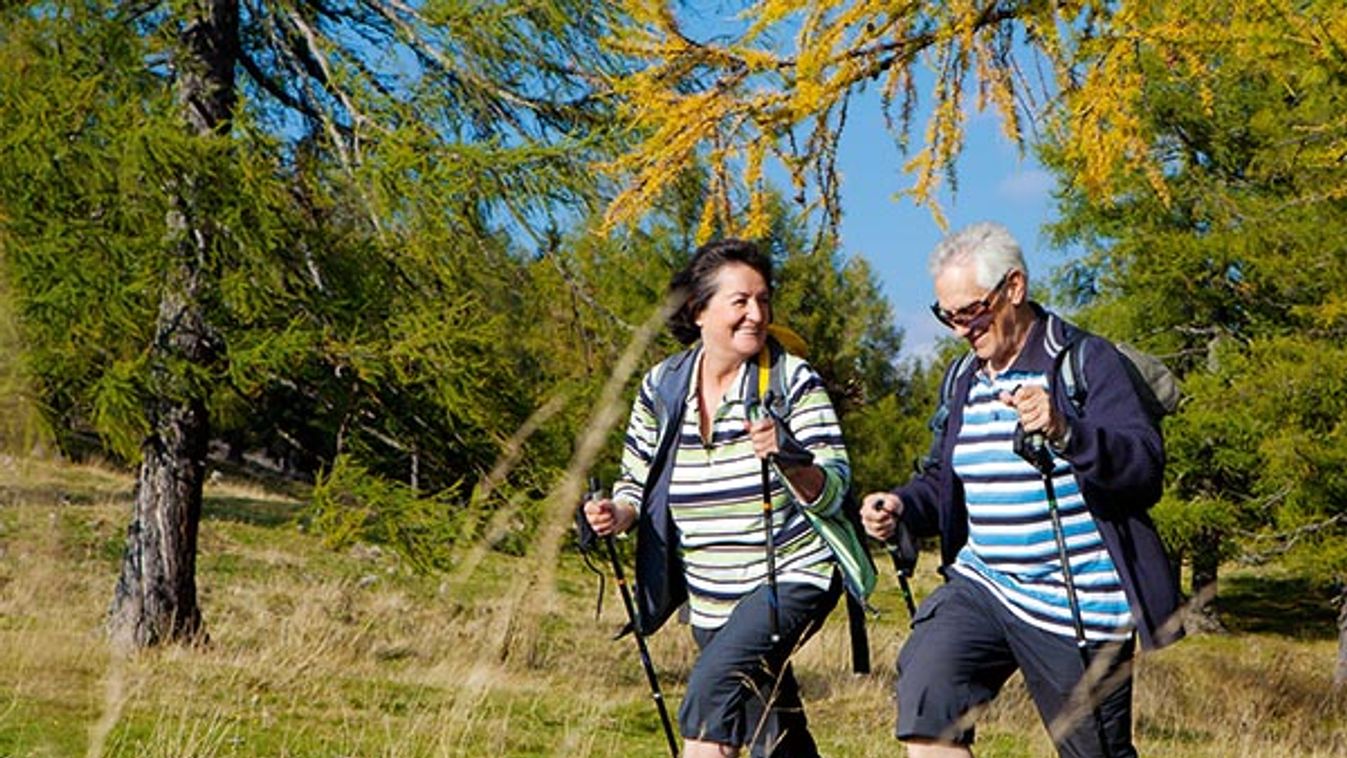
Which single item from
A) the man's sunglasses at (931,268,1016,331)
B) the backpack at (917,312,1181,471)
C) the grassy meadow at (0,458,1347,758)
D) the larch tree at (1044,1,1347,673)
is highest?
the larch tree at (1044,1,1347,673)

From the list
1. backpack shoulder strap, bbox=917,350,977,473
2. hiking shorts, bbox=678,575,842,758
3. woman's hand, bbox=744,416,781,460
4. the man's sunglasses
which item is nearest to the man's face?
the man's sunglasses

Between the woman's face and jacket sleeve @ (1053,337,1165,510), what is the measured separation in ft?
2.95

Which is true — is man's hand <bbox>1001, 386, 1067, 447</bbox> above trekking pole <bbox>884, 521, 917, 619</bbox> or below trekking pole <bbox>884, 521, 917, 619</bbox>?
above

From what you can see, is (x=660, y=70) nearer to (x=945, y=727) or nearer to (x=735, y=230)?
(x=735, y=230)

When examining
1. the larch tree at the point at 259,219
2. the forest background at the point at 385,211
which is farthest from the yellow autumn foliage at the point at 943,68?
the larch tree at the point at 259,219

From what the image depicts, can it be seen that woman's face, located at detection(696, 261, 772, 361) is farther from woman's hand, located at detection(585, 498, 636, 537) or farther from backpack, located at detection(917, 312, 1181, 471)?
backpack, located at detection(917, 312, 1181, 471)

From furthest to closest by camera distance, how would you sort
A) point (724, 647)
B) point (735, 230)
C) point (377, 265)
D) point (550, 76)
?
point (550, 76), point (377, 265), point (735, 230), point (724, 647)

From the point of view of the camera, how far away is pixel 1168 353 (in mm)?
23078

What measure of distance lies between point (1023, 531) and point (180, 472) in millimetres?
7492

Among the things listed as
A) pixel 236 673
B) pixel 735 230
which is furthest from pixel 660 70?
pixel 236 673

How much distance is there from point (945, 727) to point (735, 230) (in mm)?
3286

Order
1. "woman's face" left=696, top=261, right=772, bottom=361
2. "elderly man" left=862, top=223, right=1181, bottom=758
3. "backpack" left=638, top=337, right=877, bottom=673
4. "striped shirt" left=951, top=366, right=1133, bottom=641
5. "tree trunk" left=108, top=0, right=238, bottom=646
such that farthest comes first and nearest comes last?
"tree trunk" left=108, top=0, right=238, bottom=646
"woman's face" left=696, top=261, right=772, bottom=361
"backpack" left=638, top=337, right=877, bottom=673
"striped shirt" left=951, top=366, right=1133, bottom=641
"elderly man" left=862, top=223, right=1181, bottom=758

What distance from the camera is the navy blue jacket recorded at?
10.7 feet

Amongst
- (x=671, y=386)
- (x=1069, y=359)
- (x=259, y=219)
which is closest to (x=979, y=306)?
(x=1069, y=359)
